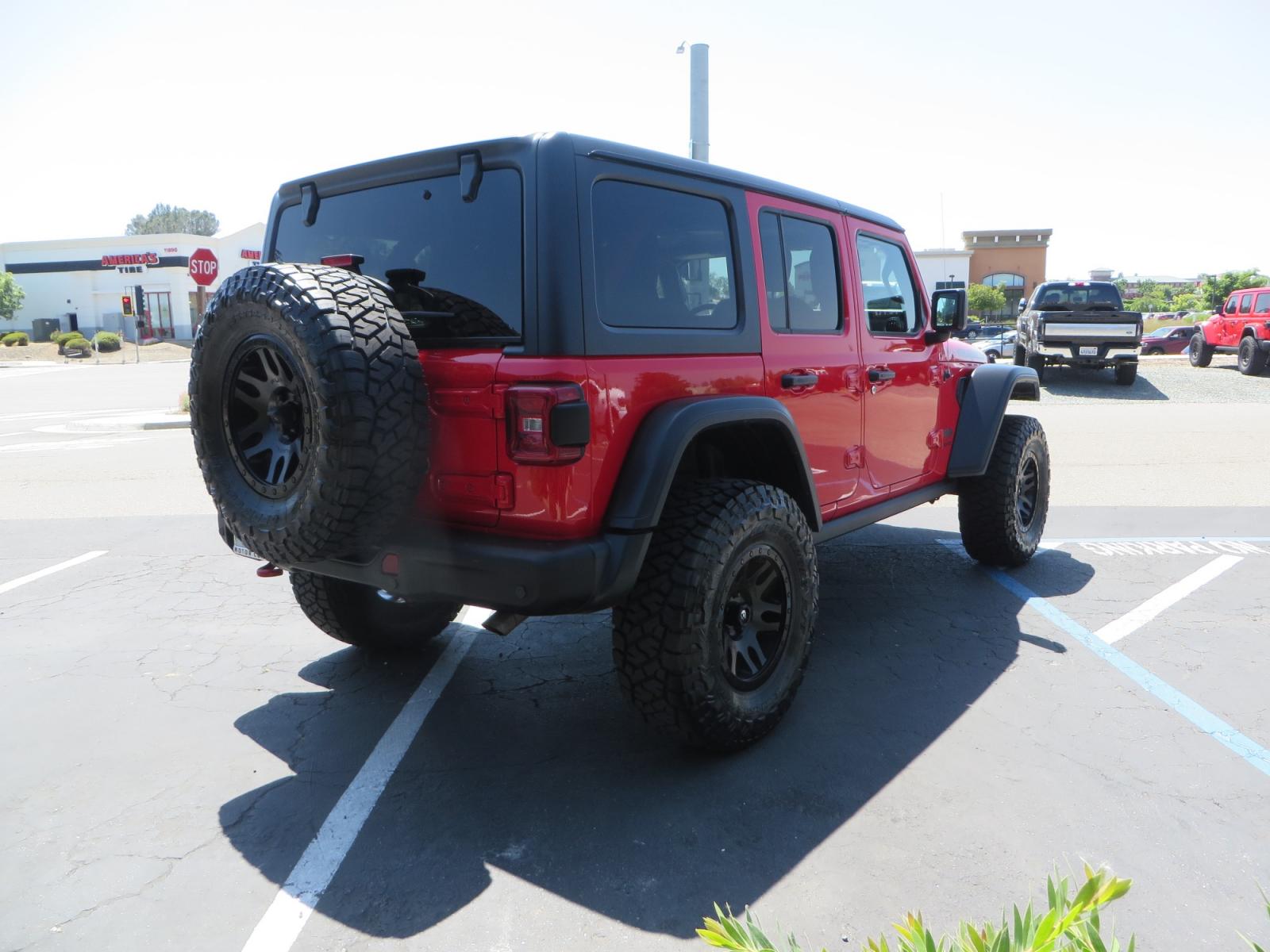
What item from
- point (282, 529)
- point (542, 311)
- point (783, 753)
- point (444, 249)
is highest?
point (444, 249)

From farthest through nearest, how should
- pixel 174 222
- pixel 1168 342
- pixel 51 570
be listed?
pixel 174 222, pixel 1168 342, pixel 51 570

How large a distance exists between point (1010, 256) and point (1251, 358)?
123 feet

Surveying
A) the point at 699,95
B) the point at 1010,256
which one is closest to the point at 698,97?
the point at 699,95

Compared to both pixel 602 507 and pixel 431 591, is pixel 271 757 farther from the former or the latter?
pixel 602 507

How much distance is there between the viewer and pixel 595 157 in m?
2.91

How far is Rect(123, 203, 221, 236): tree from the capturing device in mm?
99713

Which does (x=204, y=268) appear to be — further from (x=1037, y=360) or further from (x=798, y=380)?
(x=798, y=380)

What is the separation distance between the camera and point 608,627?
15.3 feet

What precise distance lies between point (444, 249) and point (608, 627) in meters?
2.29

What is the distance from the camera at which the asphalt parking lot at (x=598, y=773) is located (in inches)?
95.1

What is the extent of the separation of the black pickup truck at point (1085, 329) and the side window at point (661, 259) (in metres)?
15.2

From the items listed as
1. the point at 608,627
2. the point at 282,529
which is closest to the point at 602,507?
the point at 282,529

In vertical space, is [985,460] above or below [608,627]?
above

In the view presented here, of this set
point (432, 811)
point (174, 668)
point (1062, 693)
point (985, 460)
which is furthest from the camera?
point (985, 460)
